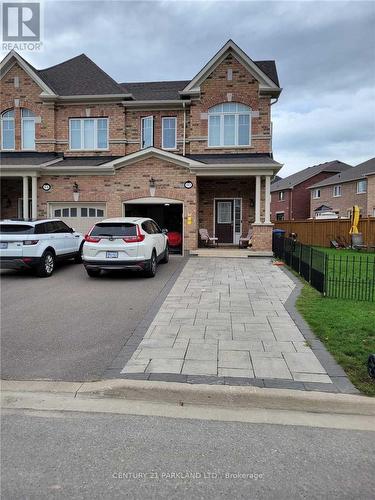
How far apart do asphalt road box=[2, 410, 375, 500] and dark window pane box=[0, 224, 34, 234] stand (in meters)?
8.10

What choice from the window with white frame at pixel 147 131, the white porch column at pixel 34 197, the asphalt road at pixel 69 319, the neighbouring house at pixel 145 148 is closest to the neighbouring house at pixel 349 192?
the neighbouring house at pixel 145 148

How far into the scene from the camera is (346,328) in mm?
6246

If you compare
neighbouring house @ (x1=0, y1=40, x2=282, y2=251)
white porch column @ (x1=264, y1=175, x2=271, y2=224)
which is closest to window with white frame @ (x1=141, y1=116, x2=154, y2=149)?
neighbouring house @ (x1=0, y1=40, x2=282, y2=251)

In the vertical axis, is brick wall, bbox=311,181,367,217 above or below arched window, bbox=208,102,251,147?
below

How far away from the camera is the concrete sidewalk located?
178 inches

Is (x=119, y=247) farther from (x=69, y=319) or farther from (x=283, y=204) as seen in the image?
(x=283, y=204)

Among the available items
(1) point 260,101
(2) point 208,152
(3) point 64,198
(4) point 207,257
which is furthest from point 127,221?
(1) point 260,101

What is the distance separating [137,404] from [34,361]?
6.01 feet

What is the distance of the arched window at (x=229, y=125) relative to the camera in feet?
59.5

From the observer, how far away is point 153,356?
5.11 m

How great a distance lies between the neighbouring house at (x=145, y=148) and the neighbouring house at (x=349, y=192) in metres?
19.7

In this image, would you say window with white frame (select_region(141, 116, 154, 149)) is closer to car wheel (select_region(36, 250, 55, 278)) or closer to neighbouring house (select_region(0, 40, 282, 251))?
neighbouring house (select_region(0, 40, 282, 251))

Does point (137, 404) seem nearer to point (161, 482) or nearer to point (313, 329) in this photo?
point (161, 482)

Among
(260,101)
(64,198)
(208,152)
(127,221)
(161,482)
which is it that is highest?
(260,101)
